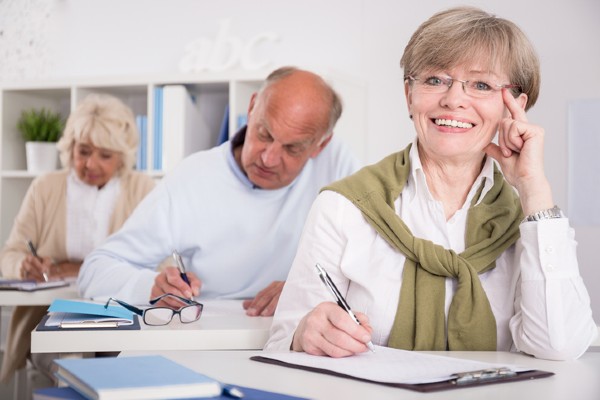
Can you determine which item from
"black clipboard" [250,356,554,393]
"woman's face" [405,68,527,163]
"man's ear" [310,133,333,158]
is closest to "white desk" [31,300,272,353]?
"black clipboard" [250,356,554,393]

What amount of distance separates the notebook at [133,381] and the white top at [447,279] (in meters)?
0.50

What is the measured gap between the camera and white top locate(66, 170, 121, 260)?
404 cm

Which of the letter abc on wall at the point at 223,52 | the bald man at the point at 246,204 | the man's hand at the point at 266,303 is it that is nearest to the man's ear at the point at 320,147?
A: the bald man at the point at 246,204

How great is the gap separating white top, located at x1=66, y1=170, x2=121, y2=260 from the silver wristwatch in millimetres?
2862

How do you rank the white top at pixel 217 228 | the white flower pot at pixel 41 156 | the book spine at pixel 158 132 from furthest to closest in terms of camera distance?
the white flower pot at pixel 41 156, the book spine at pixel 158 132, the white top at pixel 217 228

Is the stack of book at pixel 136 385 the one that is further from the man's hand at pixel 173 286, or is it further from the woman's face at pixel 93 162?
the woman's face at pixel 93 162

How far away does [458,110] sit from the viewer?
65.3 inches

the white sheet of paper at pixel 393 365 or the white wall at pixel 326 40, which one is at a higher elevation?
the white wall at pixel 326 40

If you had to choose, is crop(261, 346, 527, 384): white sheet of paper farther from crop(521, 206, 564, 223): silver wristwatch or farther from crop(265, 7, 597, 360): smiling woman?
crop(521, 206, 564, 223): silver wristwatch

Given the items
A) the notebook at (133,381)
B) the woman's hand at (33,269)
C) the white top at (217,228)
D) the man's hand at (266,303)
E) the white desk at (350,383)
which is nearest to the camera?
the notebook at (133,381)

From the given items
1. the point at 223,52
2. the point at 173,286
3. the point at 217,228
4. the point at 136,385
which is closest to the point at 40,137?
the point at 223,52

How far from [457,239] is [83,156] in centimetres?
281

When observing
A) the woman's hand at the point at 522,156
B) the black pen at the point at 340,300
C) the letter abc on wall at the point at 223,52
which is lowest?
the black pen at the point at 340,300

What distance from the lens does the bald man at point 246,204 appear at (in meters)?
2.49
